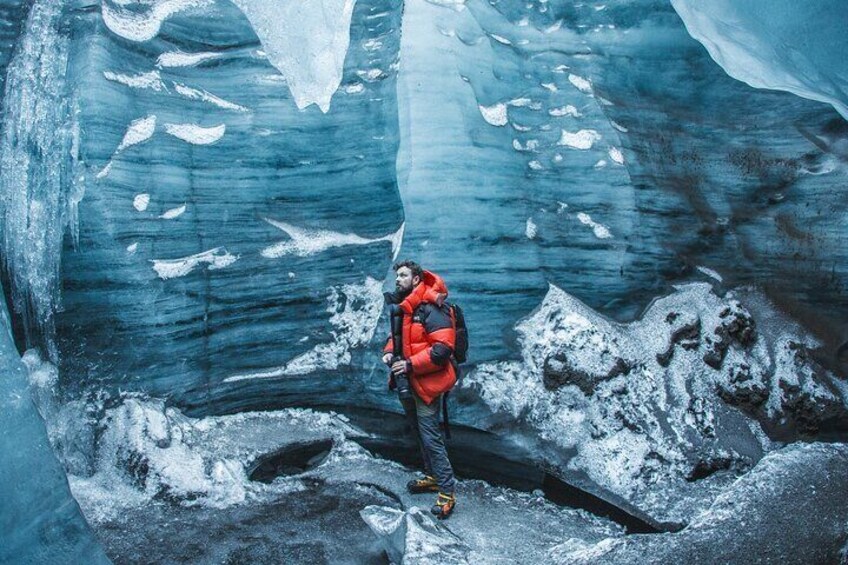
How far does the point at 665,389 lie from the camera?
519cm

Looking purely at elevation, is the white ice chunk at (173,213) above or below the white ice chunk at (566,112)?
below

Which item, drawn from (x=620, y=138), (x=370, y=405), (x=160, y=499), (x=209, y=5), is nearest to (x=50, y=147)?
(x=209, y=5)

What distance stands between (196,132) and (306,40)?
107 cm

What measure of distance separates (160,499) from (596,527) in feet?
8.25

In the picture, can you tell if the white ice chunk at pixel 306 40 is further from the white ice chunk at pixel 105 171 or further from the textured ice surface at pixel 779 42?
the textured ice surface at pixel 779 42

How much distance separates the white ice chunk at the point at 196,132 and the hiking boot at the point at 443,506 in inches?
112

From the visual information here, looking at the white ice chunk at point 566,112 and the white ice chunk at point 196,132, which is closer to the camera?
the white ice chunk at point 196,132

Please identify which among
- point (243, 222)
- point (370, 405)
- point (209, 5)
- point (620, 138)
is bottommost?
point (370, 405)

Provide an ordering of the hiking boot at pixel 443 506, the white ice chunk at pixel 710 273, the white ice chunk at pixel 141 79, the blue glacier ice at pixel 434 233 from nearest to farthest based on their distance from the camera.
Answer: the hiking boot at pixel 443 506 < the blue glacier ice at pixel 434 233 < the white ice chunk at pixel 141 79 < the white ice chunk at pixel 710 273

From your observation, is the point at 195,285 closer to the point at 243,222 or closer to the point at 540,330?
the point at 243,222

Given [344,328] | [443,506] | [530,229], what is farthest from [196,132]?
A: [443,506]

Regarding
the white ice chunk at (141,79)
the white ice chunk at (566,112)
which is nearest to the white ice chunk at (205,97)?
the white ice chunk at (141,79)

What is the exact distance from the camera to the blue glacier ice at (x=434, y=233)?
4.82m

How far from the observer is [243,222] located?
5.48 metres
